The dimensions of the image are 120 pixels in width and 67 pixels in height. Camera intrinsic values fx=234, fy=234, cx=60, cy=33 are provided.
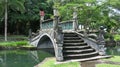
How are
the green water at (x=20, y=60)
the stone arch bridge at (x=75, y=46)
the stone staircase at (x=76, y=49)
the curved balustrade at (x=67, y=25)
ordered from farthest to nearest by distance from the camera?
the curved balustrade at (x=67, y=25) → the green water at (x=20, y=60) → the stone staircase at (x=76, y=49) → the stone arch bridge at (x=75, y=46)

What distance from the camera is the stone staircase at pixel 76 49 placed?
14.1 metres

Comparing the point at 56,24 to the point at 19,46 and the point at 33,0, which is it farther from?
the point at 33,0

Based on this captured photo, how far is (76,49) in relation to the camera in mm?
15031

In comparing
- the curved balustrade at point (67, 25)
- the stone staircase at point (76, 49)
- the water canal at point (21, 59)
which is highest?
the curved balustrade at point (67, 25)

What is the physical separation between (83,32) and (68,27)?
97.3 inches

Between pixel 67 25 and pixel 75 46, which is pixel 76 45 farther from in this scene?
pixel 67 25

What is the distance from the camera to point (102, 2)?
2322cm

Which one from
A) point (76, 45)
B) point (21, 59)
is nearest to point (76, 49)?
point (76, 45)

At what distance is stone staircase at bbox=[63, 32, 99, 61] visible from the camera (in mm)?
14125

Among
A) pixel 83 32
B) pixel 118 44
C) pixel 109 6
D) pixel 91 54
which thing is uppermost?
pixel 109 6

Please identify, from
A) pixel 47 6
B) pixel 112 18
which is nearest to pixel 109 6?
pixel 112 18

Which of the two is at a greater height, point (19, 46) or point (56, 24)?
point (56, 24)

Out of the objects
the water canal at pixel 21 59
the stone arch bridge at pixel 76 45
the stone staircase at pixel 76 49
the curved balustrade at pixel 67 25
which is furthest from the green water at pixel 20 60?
the curved balustrade at pixel 67 25

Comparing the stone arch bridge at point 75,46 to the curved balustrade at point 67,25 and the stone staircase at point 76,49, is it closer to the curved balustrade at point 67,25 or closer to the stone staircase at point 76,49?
the stone staircase at point 76,49
